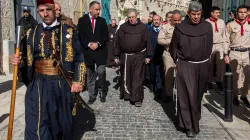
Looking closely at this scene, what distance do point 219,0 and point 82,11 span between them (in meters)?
6.29

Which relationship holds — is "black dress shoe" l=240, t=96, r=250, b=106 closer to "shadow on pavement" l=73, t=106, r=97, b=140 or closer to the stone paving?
the stone paving

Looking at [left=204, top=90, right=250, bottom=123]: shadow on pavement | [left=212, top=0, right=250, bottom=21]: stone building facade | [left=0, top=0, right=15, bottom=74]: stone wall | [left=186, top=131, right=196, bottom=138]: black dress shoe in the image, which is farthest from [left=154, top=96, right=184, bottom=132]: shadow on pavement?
[left=212, top=0, right=250, bottom=21]: stone building facade

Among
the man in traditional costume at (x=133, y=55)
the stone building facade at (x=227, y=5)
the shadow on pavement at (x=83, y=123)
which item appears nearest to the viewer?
the shadow on pavement at (x=83, y=123)

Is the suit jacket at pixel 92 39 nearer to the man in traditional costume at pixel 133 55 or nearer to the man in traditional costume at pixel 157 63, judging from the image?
the man in traditional costume at pixel 133 55

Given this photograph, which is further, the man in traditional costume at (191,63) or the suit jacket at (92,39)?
the suit jacket at (92,39)

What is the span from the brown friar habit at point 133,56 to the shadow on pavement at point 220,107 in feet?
4.65

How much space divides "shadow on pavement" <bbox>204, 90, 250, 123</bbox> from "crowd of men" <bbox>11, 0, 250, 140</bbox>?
322mm

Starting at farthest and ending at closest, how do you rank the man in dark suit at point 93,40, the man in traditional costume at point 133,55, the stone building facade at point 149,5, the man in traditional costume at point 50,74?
the stone building facade at point 149,5, the man in traditional costume at point 133,55, the man in dark suit at point 93,40, the man in traditional costume at point 50,74

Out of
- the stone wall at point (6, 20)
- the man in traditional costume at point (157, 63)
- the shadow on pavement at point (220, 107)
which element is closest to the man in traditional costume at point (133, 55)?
the man in traditional costume at point (157, 63)

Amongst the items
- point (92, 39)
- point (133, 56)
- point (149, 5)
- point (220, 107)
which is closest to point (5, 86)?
point (92, 39)

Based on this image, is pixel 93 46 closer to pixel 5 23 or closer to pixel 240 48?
pixel 240 48

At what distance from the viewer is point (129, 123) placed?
5672 mm

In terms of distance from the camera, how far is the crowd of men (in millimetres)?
3797

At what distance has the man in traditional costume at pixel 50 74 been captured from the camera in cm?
376
